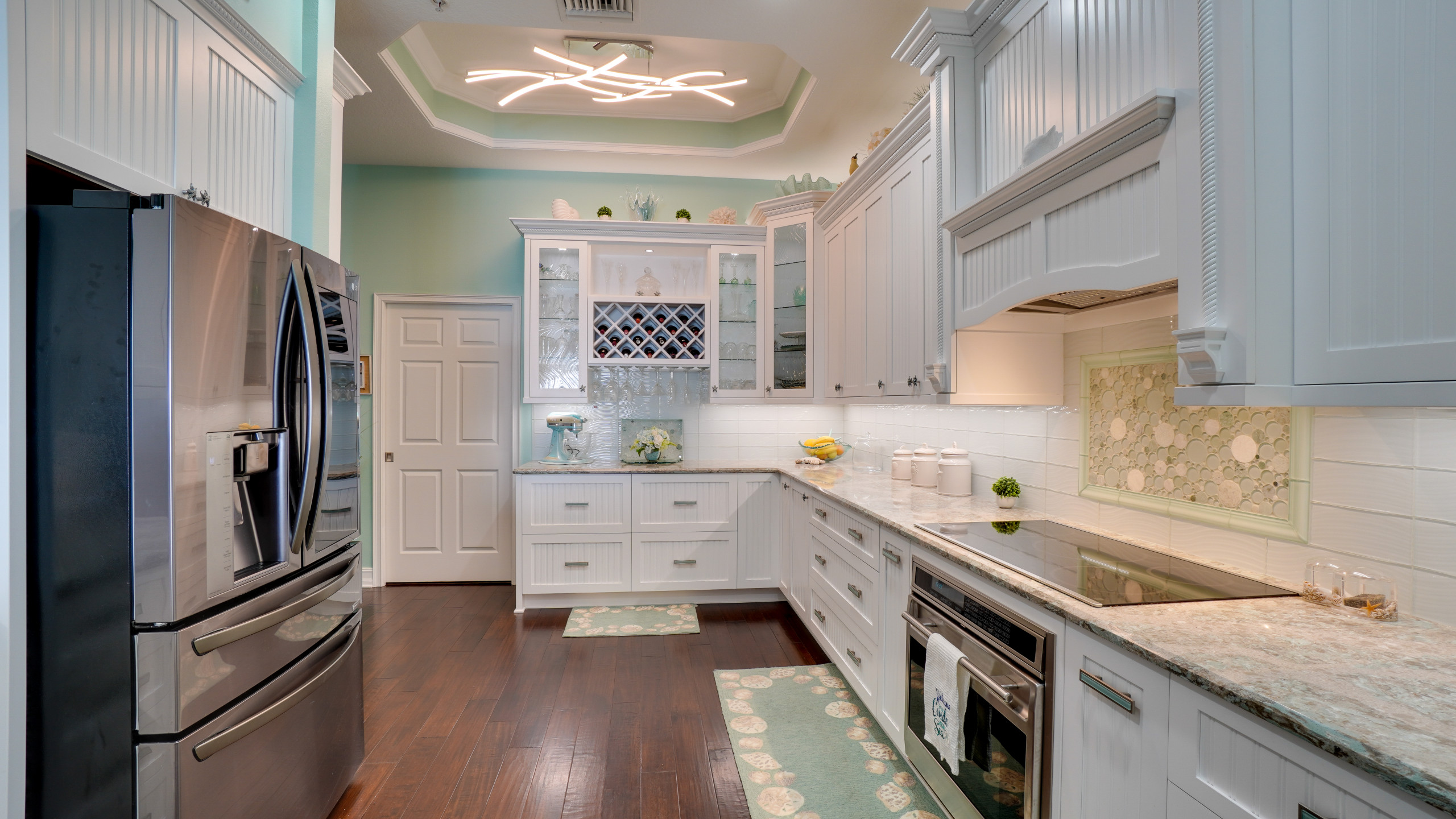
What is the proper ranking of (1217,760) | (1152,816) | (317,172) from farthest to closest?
1. (317,172)
2. (1152,816)
3. (1217,760)

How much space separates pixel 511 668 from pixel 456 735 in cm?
63

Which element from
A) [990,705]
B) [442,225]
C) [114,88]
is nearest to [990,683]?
[990,705]

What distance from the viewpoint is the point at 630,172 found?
15.2 feet

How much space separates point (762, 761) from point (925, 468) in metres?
1.56

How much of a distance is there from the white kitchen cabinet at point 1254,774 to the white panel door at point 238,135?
2604 mm

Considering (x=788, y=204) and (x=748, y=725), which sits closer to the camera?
(x=748, y=725)

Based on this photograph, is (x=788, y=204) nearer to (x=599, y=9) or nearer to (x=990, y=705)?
(x=599, y=9)

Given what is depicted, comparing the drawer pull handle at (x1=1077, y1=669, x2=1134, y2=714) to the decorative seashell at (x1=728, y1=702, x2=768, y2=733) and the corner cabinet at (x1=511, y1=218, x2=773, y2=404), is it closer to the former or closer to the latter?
the decorative seashell at (x1=728, y1=702, x2=768, y2=733)

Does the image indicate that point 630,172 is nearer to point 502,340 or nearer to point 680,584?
point 502,340

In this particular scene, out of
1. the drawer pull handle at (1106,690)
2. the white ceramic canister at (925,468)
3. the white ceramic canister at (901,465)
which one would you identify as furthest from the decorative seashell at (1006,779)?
the white ceramic canister at (901,465)

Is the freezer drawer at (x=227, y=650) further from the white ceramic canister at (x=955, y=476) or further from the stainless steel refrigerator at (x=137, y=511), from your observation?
the white ceramic canister at (x=955, y=476)

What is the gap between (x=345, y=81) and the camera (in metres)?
2.81

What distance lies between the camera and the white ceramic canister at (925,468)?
10.5 ft

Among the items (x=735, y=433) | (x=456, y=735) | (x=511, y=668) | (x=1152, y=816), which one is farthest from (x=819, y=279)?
(x=1152, y=816)
